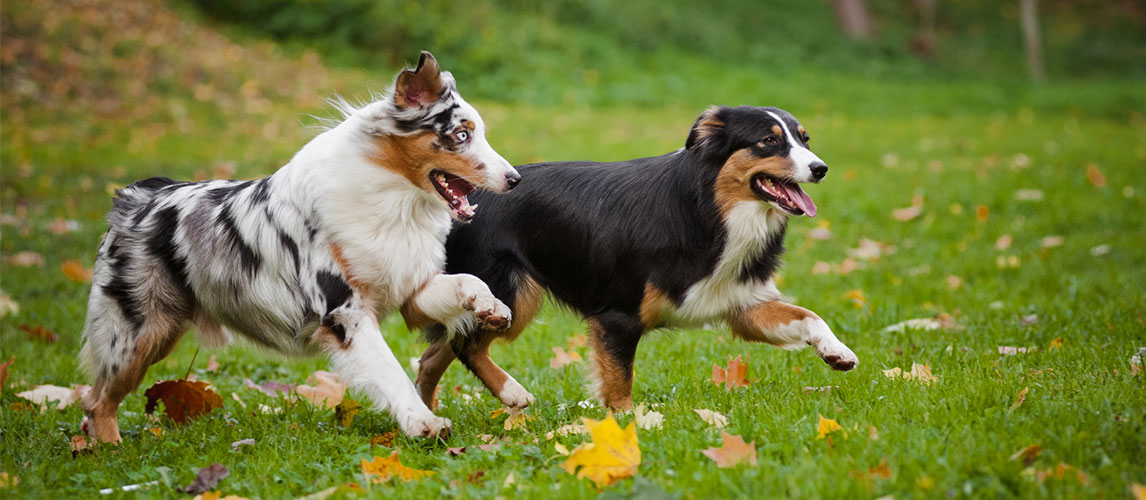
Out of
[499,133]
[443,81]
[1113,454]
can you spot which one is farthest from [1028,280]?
[499,133]

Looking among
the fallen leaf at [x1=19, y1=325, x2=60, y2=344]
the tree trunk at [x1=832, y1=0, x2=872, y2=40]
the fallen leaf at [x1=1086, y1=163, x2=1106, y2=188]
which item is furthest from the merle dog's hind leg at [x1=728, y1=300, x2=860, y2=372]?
the tree trunk at [x1=832, y1=0, x2=872, y2=40]

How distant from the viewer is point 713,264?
14.4ft

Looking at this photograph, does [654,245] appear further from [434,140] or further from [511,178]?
[434,140]

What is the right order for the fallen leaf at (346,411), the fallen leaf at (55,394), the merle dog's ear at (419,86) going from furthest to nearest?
the fallen leaf at (55,394) < the fallen leaf at (346,411) < the merle dog's ear at (419,86)

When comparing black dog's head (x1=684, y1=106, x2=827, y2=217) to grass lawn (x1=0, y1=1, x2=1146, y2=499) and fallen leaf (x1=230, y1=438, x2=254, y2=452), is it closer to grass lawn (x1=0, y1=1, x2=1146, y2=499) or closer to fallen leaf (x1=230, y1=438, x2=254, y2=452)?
grass lawn (x1=0, y1=1, x2=1146, y2=499)

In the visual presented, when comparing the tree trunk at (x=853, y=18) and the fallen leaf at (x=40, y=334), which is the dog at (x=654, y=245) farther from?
the tree trunk at (x=853, y=18)

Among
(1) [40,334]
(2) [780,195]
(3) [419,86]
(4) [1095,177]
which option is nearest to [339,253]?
(3) [419,86]

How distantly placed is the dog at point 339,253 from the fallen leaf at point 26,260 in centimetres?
438

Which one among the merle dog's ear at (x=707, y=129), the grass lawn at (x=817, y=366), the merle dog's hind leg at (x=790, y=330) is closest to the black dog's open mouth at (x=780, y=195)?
the merle dog's ear at (x=707, y=129)

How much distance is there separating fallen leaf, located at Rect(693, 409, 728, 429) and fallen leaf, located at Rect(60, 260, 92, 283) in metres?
6.11

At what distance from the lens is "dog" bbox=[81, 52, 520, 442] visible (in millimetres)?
4086

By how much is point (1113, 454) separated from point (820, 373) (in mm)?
1784

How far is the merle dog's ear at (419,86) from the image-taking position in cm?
403

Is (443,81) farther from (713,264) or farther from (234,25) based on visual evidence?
(234,25)
